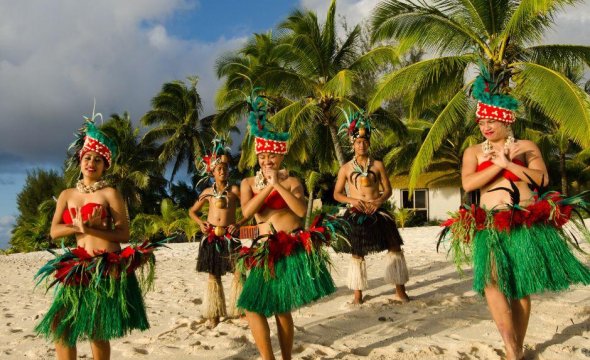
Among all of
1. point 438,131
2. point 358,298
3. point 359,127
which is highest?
point 438,131

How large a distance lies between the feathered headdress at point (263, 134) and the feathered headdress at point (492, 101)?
4.18 feet

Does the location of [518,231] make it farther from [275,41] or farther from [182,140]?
[182,140]

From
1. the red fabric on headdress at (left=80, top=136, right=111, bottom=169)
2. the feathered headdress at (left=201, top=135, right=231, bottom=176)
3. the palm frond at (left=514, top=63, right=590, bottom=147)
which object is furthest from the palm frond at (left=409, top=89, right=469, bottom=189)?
the red fabric on headdress at (left=80, top=136, right=111, bottom=169)

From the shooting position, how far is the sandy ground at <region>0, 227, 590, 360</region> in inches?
157

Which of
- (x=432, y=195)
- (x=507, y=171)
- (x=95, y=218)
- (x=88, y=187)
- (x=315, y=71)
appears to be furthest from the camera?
(x=432, y=195)

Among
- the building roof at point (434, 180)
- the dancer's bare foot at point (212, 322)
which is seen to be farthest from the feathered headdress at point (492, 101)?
the building roof at point (434, 180)

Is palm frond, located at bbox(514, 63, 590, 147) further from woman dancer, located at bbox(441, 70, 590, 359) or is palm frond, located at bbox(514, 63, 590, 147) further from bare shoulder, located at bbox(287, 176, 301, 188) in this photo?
bare shoulder, located at bbox(287, 176, 301, 188)

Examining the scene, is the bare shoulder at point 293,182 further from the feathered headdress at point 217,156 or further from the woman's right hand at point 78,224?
the feathered headdress at point 217,156

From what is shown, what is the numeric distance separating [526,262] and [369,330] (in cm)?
174

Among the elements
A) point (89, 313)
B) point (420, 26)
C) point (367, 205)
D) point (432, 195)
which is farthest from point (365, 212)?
point (432, 195)

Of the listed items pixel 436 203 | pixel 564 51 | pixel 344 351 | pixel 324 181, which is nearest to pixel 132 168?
pixel 324 181

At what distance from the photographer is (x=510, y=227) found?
3.38 meters

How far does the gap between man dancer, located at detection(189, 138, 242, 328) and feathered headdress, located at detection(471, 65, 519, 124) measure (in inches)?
98.3

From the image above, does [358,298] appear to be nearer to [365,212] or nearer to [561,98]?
[365,212]
